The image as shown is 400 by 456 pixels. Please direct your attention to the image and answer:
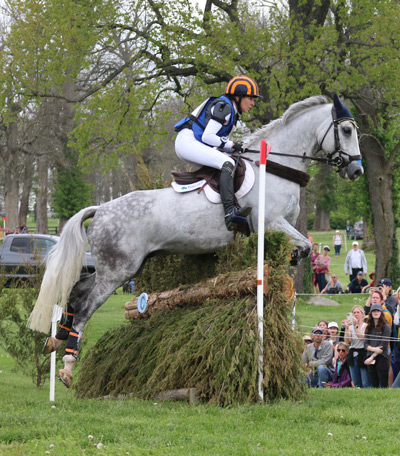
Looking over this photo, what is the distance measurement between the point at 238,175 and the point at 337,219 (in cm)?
4944

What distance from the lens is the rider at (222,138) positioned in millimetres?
6566

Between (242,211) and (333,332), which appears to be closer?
(242,211)

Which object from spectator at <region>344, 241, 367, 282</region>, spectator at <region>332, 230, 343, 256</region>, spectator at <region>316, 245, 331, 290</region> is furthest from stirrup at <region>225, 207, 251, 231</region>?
spectator at <region>332, 230, 343, 256</region>

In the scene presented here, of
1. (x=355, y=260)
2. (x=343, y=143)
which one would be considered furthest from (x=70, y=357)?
(x=355, y=260)

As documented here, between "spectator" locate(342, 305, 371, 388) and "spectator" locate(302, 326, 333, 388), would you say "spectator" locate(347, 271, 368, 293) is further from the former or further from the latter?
"spectator" locate(342, 305, 371, 388)

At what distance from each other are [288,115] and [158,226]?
1868 millimetres

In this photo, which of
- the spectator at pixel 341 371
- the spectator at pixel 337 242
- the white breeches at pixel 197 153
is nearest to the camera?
the white breeches at pixel 197 153

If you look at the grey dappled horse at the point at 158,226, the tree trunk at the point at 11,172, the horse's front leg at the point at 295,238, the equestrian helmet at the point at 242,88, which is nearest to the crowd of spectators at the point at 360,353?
the horse's front leg at the point at 295,238

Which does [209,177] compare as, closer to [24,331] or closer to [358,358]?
[358,358]

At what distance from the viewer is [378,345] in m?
8.96

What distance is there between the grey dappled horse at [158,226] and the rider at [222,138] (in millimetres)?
Result: 192

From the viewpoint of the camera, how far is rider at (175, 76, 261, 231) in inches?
259

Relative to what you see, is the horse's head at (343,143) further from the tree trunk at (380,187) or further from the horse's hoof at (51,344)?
the tree trunk at (380,187)

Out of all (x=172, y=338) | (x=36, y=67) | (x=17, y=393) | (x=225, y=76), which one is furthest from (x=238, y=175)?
(x=36, y=67)
